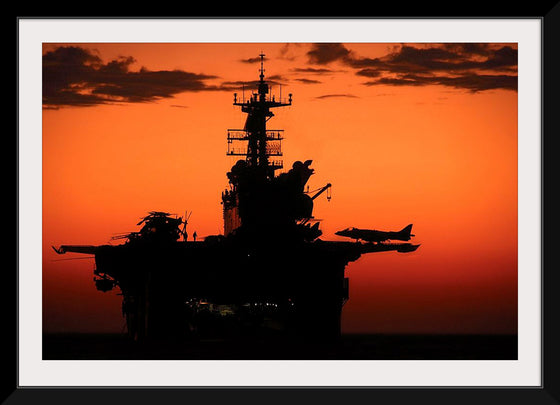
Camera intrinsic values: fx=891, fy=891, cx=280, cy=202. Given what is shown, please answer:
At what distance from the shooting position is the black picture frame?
13539 mm

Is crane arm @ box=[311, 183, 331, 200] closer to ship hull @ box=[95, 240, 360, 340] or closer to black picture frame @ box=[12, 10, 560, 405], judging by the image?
ship hull @ box=[95, 240, 360, 340]

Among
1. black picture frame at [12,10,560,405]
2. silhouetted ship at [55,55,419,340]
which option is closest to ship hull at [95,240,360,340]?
silhouetted ship at [55,55,419,340]

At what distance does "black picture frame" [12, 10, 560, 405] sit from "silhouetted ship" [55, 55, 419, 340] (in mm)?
17954

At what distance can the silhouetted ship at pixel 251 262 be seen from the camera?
33.8 metres
